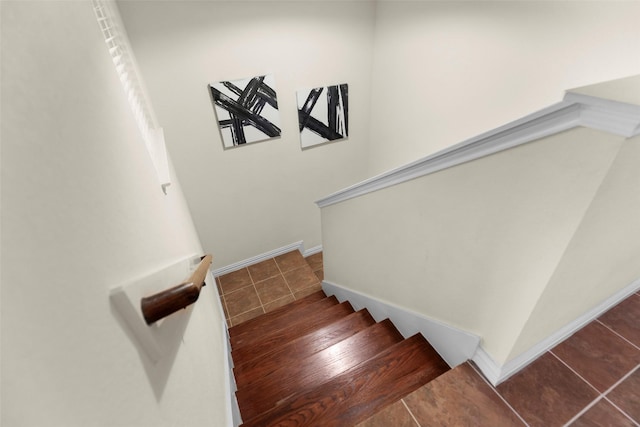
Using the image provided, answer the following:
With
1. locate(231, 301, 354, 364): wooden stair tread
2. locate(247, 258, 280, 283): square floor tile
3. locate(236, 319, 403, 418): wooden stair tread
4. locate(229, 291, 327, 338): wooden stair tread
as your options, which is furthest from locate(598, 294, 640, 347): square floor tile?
locate(247, 258, 280, 283): square floor tile

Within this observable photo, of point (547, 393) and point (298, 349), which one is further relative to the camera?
point (298, 349)

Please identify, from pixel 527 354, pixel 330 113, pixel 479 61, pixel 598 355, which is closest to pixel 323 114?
pixel 330 113

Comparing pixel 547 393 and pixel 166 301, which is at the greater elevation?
pixel 166 301

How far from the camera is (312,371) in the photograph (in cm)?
172

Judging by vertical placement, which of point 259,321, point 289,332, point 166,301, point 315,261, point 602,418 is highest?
point 166,301

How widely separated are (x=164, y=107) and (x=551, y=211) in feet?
9.00

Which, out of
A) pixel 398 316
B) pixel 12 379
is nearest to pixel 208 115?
pixel 398 316

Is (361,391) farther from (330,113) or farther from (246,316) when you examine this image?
(330,113)

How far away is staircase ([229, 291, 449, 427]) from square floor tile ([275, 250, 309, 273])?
1233mm

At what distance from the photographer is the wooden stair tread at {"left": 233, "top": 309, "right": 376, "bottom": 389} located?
185 cm

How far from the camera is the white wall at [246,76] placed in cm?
237

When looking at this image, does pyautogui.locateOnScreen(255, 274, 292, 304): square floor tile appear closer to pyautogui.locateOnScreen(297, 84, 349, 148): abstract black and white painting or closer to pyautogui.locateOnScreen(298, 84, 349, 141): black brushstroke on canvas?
pyautogui.locateOnScreen(297, 84, 349, 148): abstract black and white painting

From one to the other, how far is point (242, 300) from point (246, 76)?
7.44 ft

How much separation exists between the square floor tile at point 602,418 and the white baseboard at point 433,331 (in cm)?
41
